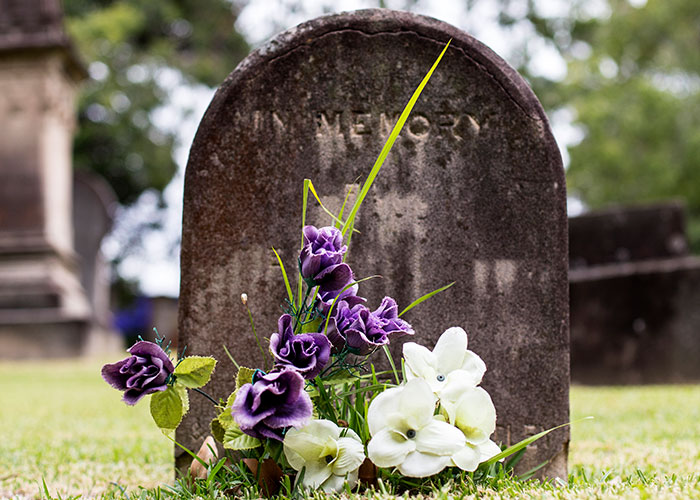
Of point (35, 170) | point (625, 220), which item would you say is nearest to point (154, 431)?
point (625, 220)

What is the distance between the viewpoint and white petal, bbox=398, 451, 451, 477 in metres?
1.80

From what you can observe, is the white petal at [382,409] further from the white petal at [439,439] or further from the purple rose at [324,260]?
the purple rose at [324,260]

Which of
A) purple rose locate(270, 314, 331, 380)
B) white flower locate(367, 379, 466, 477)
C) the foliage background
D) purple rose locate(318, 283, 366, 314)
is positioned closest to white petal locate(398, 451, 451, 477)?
white flower locate(367, 379, 466, 477)

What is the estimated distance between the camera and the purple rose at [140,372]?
1.80m

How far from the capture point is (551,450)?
95.4 inches

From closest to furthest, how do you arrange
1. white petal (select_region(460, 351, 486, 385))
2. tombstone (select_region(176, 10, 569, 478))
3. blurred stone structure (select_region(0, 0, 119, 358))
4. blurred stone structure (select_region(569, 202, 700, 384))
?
white petal (select_region(460, 351, 486, 385)) < tombstone (select_region(176, 10, 569, 478)) < blurred stone structure (select_region(569, 202, 700, 384)) < blurred stone structure (select_region(0, 0, 119, 358))

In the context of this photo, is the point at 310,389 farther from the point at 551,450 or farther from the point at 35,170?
the point at 35,170

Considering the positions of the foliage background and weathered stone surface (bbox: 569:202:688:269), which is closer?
weathered stone surface (bbox: 569:202:688:269)

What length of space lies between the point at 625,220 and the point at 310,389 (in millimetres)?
6256

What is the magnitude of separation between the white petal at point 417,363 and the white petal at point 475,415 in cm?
12

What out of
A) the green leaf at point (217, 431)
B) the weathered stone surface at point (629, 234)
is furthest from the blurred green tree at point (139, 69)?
the green leaf at point (217, 431)

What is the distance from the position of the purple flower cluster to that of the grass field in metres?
0.31

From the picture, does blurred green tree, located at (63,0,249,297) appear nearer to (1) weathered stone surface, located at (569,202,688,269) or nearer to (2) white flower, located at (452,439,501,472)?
(1) weathered stone surface, located at (569,202,688,269)

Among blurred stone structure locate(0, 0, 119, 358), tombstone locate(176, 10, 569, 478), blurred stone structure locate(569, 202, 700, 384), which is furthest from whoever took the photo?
blurred stone structure locate(0, 0, 119, 358)
